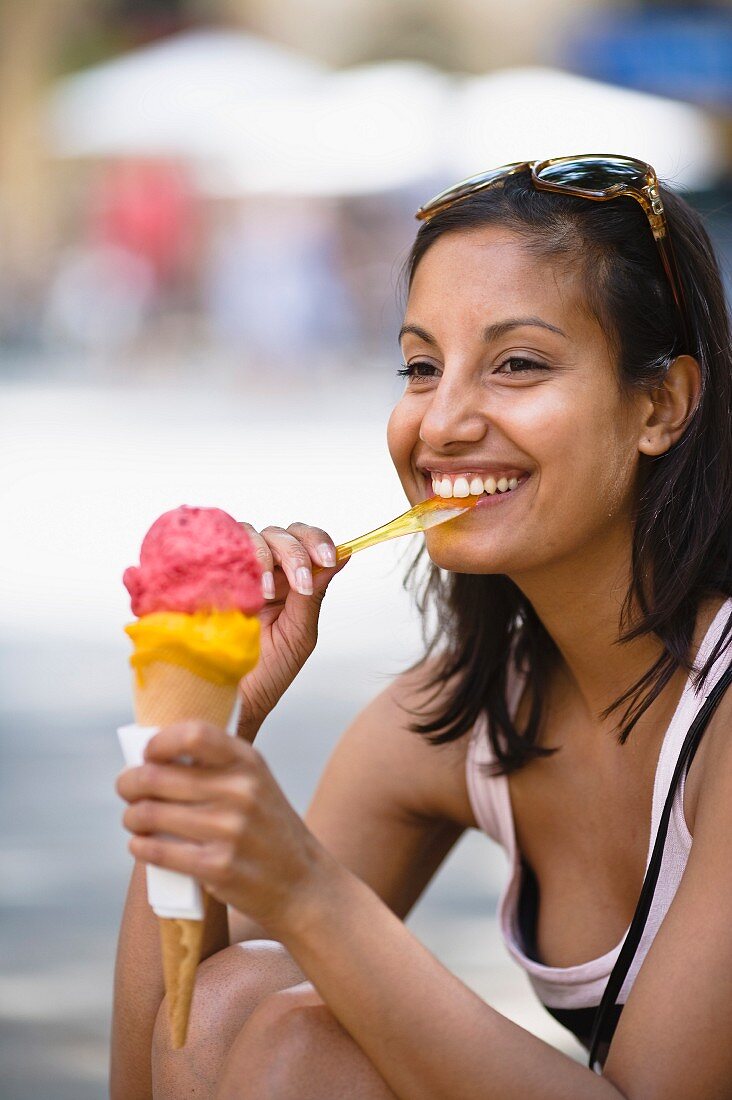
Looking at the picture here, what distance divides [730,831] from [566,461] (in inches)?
25.2

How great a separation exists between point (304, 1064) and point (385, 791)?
0.83 m

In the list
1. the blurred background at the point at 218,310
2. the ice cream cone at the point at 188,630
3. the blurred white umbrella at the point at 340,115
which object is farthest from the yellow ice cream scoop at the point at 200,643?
the blurred white umbrella at the point at 340,115

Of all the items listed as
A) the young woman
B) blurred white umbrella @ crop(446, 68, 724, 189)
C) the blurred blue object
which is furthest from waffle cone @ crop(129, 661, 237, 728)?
the blurred blue object

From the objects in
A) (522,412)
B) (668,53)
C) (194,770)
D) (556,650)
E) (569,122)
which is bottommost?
(194,770)

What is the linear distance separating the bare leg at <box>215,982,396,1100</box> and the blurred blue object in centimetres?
2034

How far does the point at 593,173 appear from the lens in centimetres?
248

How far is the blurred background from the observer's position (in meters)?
4.82

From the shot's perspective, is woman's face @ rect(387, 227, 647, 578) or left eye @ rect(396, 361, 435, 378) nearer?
woman's face @ rect(387, 227, 647, 578)

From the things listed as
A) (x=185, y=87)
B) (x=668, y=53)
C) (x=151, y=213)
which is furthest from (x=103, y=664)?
(x=151, y=213)

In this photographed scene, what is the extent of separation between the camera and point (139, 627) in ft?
5.93

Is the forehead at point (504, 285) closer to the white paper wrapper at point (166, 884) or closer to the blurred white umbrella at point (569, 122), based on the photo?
the white paper wrapper at point (166, 884)

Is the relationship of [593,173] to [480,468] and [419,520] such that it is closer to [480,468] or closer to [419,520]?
[480,468]

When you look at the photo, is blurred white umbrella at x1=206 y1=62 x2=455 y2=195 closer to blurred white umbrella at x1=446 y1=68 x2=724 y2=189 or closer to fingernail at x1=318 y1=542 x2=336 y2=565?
blurred white umbrella at x1=446 y1=68 x2=724 y2=189

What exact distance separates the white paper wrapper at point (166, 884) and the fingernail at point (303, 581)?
1.91 ft
